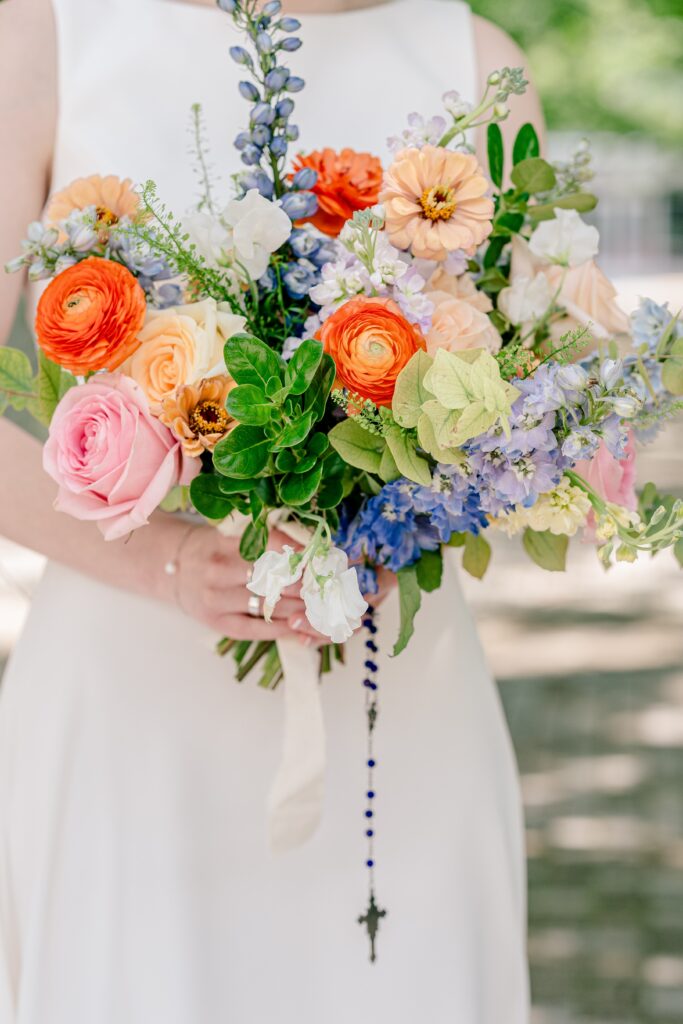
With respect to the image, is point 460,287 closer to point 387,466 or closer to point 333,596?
point 387,466

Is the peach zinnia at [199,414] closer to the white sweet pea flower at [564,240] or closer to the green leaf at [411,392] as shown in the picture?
the green leaf at [411,392]

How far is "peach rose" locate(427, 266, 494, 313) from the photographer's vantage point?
156cm

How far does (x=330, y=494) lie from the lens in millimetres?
1498

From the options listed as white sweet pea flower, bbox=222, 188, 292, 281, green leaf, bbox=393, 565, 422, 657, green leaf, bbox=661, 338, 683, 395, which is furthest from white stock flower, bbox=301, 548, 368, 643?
green leaf, bbox=661, 338, 683, 395

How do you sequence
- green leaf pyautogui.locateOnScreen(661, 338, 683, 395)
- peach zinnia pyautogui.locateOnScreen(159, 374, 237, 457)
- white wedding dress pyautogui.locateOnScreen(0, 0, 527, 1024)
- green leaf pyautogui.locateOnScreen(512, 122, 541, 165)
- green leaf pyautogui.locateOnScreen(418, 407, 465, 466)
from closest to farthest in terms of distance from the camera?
green leaf pyautogui.locateOnScreen(418, 407, 465, 466) → peach zinnia pyautogui.locateOnScreen(159, 374, 237, 457) → green leaf pyautogui.locateOnScreen(661, 338, 683, 395) → green leaf pyautogui.locateOnScreen(512, 122, 541, 165) → white wedding dress pyautogui.locateOnScreen(0, 0, 527, 1024)

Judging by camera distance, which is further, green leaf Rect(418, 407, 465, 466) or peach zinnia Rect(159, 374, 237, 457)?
peach zinnia Rect(159, 374, 237, 457)

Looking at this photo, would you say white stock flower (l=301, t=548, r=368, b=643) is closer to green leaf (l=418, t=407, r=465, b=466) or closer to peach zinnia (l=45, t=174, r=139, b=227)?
green leaf (l=418, t=407, r=465, b=466)

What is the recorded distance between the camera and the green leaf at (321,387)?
139cm

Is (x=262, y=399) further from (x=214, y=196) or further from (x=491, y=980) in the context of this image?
(x=491, y=980)

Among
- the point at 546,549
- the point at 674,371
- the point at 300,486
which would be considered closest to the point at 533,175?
the point at 674,371

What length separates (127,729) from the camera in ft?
6.24

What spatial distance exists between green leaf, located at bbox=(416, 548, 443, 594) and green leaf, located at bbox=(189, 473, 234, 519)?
268 millimetres

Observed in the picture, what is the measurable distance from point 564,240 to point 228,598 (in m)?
0.60

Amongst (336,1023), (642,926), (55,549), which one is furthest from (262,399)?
(642,926)
